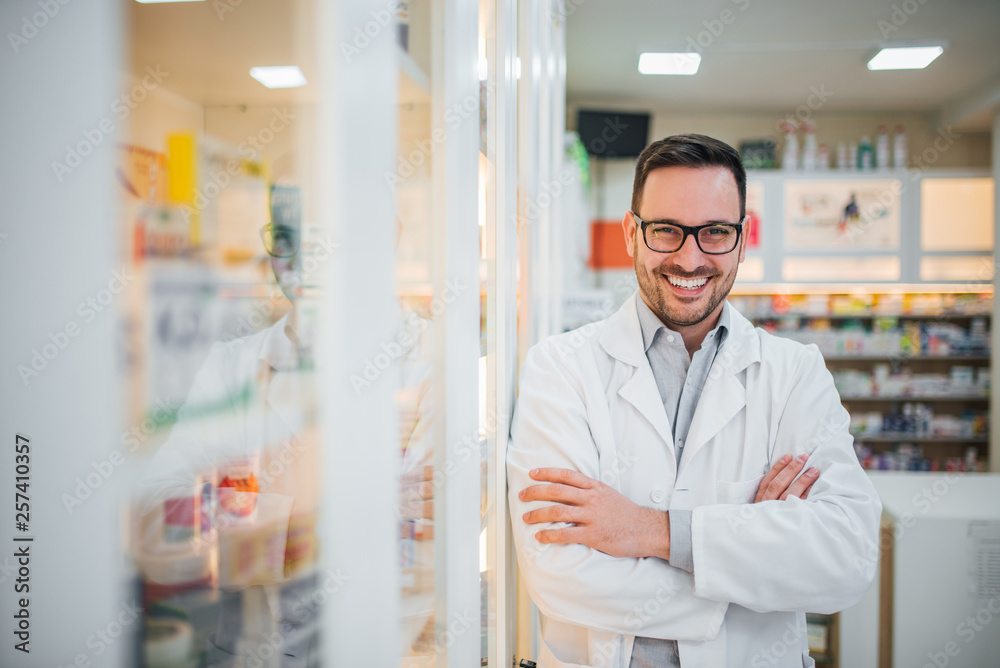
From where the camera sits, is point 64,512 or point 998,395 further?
point 998,395

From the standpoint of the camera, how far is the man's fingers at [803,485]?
3.93 ft

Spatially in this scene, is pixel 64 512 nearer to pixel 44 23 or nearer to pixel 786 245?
pixel 44 23

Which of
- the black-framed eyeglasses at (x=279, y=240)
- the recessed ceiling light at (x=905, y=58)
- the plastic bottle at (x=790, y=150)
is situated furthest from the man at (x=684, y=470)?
the plastic bottle at (x=790, y=150)

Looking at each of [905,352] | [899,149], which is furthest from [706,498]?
[899,149]

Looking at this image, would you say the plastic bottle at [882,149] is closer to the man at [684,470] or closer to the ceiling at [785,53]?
the ceiling at [785,53]

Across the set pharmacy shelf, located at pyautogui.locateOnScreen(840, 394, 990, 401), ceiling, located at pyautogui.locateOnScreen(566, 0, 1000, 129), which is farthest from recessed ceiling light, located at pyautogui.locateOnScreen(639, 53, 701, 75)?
pharmacy shelf, located at pyautogui.locateOnScreen(840, 394, 990, 401)

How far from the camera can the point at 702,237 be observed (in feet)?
4.44

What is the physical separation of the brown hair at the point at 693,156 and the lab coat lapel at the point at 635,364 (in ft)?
0.98

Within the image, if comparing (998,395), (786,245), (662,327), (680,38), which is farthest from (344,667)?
(998,395)

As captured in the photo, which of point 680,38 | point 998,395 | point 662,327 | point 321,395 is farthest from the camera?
point 998,395

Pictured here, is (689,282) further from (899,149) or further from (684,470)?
(899,149)

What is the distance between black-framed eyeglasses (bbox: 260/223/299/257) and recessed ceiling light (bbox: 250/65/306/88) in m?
0.08

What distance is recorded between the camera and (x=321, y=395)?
423 millimetres

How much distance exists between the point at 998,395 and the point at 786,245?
205 centimetres
